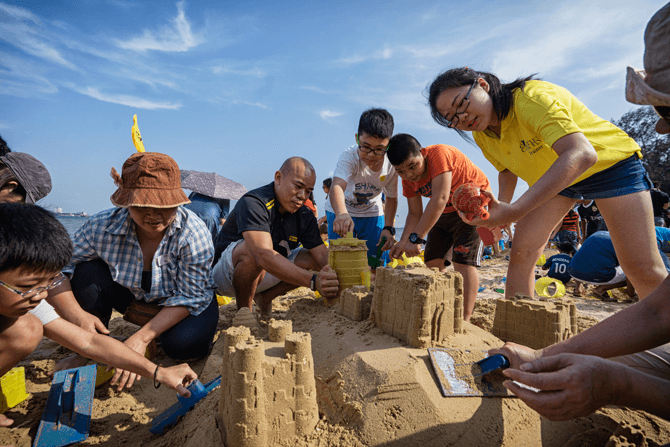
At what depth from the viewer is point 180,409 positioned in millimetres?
1928

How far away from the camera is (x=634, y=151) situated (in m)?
2.14

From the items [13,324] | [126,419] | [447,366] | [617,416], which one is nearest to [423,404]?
[447,366]

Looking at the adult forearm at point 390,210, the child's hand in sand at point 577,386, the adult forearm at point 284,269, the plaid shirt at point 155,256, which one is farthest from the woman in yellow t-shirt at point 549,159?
the plaid shirt at point 155,256

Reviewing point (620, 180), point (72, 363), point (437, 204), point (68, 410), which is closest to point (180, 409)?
point (68, 410)

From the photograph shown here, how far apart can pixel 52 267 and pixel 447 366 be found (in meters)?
1.96

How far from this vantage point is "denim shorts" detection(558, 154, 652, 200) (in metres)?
2.09

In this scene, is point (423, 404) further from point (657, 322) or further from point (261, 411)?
point (657, 322)

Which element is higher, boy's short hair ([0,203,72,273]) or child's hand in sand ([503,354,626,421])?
boy's short hair ([0,203,72,273])

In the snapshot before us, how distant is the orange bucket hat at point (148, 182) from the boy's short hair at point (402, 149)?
1.84 meters

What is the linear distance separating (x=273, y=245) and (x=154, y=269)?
44.8 inches

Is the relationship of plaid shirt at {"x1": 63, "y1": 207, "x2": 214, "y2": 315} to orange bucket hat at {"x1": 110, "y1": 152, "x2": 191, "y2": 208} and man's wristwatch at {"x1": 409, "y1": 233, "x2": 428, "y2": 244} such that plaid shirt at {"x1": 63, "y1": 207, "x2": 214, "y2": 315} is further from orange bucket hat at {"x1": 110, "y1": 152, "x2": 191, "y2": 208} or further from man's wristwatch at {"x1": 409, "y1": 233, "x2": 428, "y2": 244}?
man's wristwatch at {"x1": 409, "y1": 233, "x2": 428, "y2": 244}

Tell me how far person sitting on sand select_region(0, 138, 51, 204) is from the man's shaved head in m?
1.90

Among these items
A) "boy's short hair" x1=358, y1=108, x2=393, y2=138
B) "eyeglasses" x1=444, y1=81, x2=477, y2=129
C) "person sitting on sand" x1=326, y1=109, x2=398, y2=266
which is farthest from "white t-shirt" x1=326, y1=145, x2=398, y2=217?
"eyeglasses" x1=444, y1=81, x2=477, y2=129

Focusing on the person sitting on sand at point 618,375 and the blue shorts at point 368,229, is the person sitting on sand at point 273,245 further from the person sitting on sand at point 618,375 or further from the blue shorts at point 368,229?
the person sitting on sand at point 618,375
